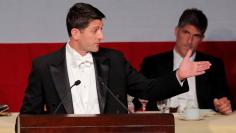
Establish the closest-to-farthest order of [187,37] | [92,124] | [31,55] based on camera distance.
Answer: [92,124], [187,37], [31,55]

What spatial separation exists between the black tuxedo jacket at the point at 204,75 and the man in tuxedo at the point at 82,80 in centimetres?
105

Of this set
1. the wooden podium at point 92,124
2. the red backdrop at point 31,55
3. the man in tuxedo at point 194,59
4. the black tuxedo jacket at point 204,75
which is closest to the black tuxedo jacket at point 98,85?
the wooden podium at point 92,124

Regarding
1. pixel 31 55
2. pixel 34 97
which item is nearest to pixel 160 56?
pixel 31 55

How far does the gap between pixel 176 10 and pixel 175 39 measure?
0.19m

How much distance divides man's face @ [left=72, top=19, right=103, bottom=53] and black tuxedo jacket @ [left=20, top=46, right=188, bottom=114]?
0.07m

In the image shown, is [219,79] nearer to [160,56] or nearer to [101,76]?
[160,56]

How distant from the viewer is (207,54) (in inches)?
135

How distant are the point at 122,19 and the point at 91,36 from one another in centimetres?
138

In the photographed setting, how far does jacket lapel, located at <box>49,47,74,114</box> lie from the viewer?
87.2 inches

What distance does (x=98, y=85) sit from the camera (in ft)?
7.43

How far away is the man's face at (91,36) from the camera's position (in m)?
2.27

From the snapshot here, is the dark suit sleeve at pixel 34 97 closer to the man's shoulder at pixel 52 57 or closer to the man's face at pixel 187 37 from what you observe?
the man's shoulder at pixel 52 57

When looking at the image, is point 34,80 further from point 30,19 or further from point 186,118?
point 30,19

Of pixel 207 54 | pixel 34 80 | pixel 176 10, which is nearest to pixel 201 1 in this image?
pixel 176 10
